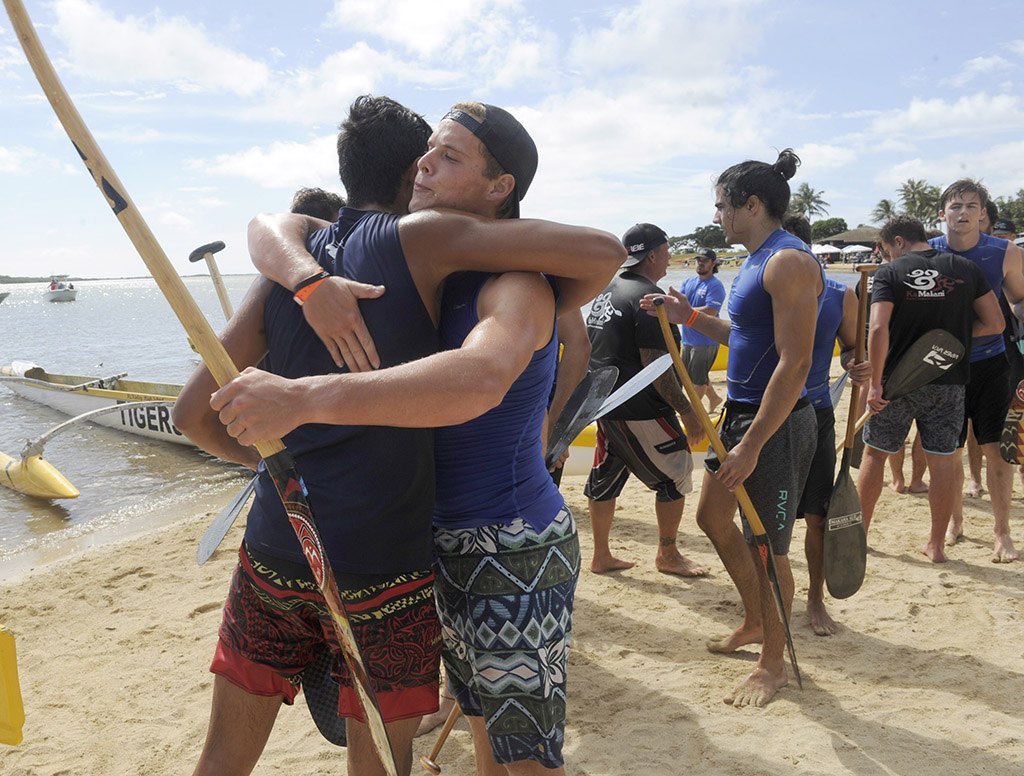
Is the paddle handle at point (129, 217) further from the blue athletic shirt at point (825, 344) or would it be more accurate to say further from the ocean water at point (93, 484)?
the ocean water at point (93, 484)

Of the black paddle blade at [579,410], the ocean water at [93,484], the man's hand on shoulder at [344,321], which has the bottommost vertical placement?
the ocean water at [93,484]

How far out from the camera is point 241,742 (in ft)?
6.57

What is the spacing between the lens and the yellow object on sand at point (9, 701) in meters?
1.91

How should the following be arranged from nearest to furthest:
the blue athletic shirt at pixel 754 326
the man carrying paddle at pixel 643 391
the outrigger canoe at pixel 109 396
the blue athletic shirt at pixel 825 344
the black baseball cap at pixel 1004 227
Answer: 1. the blue athletic shirt at pixel 754 326
2. the blue athletic shirt at pixel 825 344
3. the man carrying paddle at pixel 643 391
4. the black baseball cap at pixel 1004 227
5. the outrigger canoe at pixel 109 396

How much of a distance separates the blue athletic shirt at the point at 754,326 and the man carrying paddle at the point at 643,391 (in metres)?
1.10

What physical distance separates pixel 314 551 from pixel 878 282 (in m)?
4.51

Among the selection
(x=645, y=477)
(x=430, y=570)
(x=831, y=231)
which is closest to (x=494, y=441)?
(x=430, y=570)

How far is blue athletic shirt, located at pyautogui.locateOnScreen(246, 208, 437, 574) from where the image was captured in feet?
5.77

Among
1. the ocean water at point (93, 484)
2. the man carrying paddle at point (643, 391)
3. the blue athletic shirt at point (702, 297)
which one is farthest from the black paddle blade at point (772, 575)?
the blue athletic shirt at point (702, 297)

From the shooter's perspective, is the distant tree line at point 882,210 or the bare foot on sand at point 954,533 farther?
the distant tree line at point 882,210

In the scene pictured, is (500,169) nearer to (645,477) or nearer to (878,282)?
(645,477)

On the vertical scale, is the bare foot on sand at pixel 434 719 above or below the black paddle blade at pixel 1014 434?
below

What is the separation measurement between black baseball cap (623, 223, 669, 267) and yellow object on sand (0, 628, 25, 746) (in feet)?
12.4

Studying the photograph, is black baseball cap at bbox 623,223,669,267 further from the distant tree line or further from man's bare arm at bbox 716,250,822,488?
the distant tree line
